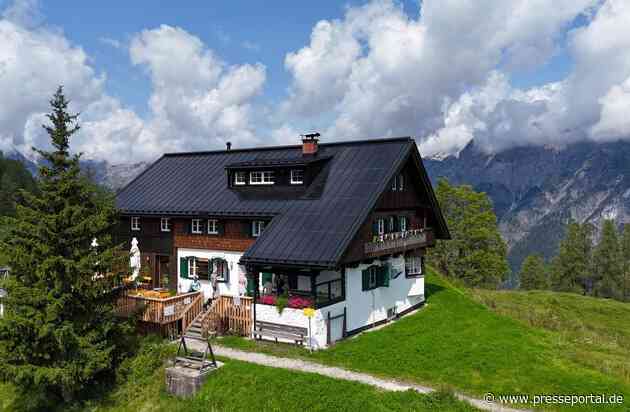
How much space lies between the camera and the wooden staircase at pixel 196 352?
18984 millimetres

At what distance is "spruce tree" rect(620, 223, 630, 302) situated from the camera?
73256 millimetres

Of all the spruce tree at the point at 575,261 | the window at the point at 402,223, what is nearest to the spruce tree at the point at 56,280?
the window at the point at 402,223

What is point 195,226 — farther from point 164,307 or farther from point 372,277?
point 372,277

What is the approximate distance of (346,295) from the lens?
23672mm

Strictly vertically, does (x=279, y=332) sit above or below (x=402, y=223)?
below

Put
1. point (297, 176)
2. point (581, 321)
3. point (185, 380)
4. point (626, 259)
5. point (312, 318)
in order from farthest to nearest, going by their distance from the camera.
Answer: point (626, 259)
point (581, 321)
point (297, 176)
point (312, 318)
point (185, 380)

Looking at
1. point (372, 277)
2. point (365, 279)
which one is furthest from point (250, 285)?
point (372, 277)

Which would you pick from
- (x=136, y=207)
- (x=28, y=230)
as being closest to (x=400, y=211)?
(x=136, y=207)

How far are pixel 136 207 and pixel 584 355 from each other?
81.7ft

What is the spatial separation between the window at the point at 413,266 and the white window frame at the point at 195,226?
1215 cm

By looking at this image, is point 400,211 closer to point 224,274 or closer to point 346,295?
point 346,295

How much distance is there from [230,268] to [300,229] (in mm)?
5616

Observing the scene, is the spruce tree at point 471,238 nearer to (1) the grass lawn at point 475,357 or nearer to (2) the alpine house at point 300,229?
(2) the alpine house at point 300,229

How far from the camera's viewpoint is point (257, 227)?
26.7 meters
